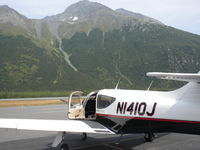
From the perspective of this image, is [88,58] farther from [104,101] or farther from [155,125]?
[155,125]

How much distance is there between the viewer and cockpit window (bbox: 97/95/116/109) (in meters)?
10.6

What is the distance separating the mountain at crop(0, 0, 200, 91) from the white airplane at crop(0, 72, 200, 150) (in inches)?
3401

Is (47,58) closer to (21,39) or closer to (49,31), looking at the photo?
(21,39)

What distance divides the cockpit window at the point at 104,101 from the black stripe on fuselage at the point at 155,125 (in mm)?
422

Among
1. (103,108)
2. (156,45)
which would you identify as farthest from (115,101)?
(156,45)

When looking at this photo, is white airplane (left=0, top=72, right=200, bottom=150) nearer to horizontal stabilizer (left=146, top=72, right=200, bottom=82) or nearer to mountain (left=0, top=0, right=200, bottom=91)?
horizontal stabilizer (left=146, top=72, right=200, bottom=82)

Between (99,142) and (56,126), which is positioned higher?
(56,126)

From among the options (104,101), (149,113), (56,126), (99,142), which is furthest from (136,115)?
(99,142)

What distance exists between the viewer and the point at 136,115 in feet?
31.4

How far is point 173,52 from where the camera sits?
14438 centimetres

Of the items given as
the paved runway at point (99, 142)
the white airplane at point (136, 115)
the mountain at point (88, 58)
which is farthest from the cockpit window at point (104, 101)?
the mountain at point (88, 58)

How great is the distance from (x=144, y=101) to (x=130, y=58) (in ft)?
464

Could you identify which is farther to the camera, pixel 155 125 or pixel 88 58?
pixel 88 58

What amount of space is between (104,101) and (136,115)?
5.76 ft
